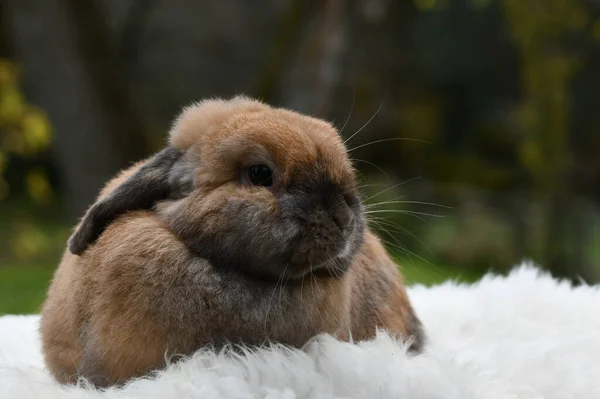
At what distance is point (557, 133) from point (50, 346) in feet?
8.57

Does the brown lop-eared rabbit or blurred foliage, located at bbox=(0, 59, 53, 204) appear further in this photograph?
blurred foliage, located at bbox=(0, 59, 53, 204)

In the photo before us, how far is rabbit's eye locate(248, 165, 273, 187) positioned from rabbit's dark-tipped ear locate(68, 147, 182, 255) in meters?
0.13

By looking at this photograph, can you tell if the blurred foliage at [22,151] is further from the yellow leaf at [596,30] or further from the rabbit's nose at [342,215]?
the yellow leaf at [596,30]

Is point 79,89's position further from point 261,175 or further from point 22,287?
point 261,175

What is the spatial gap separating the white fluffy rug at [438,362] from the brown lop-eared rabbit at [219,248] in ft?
0.13

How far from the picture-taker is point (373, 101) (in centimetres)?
406

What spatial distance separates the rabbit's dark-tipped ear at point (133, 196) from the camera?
1.17 meters

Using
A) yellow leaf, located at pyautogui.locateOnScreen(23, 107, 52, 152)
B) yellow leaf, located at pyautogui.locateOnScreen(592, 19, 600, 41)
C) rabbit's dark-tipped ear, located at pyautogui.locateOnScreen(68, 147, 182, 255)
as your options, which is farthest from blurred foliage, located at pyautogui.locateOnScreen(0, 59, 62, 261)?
yellow leaf, located at pyautogui.locateOnScreen(592, 19, 600, 41)

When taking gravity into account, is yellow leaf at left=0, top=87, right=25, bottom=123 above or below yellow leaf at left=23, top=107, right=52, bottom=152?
above

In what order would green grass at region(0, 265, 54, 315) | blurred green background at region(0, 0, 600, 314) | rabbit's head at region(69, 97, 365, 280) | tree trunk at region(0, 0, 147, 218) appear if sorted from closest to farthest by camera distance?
1. rabbit's head at region(69, 97, 365, 280)
2. green grass at region(0, 265, 54, 315)
3. tree trunk at region(0, 0, 147, 218)
4. blurred green background at region(0, 0, 600, 314)

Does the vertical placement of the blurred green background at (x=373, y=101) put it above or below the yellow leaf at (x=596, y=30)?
below

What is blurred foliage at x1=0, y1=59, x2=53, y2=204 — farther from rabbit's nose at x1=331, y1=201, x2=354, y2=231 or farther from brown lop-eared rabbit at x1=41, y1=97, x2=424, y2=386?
rabbit's nose at x1=331, y1=201, x2=354, y2=231

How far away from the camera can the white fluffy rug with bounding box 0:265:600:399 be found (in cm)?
108

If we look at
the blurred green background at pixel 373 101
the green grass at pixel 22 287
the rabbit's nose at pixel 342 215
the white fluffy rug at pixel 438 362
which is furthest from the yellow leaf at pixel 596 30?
the rabbit's nose at pixel 342 215
